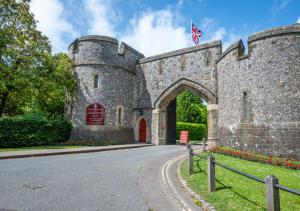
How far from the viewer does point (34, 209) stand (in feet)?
14.3

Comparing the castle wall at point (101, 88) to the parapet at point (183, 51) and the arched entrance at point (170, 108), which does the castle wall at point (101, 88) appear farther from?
the arched entrance at point (170, 108)

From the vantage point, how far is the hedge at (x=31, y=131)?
15.9 m

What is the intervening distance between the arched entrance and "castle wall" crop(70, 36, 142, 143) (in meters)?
3.02

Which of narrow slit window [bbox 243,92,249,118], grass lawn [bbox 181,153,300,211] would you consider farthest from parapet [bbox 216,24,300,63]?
grass lawn [bbox 181,153,300,211]

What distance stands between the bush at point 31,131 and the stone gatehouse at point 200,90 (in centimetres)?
154

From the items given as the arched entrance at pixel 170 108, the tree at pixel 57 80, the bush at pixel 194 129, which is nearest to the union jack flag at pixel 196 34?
the arched entrance at pixel 170 108

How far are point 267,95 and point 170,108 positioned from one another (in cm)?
1187

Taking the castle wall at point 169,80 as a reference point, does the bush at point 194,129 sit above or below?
below

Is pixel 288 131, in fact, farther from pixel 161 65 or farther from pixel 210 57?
pixel 161 65

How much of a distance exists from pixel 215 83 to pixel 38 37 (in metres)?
15.5

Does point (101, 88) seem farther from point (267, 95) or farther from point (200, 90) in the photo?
point (267, 95)

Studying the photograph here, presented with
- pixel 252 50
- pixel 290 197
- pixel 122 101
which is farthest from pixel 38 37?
pixel 290 197

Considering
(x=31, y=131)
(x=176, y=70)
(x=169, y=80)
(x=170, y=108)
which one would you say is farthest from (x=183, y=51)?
(x=31, y=131)

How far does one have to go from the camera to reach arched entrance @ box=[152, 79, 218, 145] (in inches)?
738
